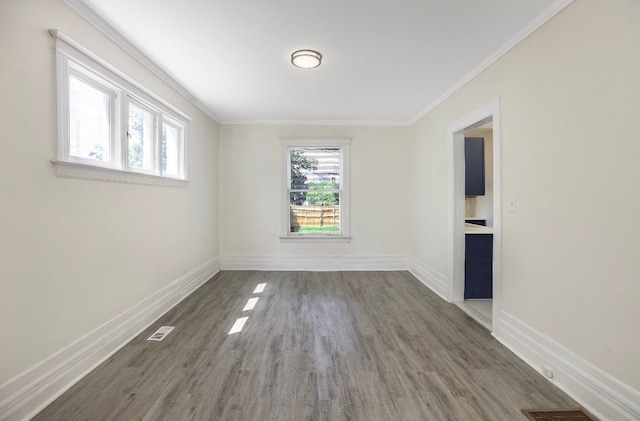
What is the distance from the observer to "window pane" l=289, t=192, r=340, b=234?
553 centimetres

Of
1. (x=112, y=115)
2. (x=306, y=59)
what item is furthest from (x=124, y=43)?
(x=306, y=59)

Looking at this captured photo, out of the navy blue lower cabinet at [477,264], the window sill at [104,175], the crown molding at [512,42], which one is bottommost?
the navy blue lower cabinet at [477,264]

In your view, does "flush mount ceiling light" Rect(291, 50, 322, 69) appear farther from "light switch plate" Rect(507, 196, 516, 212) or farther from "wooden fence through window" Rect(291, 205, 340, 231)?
"wooden fence through window" Rect(291, 205, 340, 231)

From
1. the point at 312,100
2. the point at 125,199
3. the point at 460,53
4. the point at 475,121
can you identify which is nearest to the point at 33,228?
the point at 125,199

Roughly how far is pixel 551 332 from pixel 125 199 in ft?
11.9

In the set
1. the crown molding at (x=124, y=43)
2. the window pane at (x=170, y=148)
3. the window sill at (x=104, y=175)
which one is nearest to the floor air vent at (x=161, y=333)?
the window sill at (x=104, y=175)

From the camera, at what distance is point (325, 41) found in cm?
268

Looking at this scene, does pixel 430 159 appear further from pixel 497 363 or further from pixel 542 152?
pixel 497 363

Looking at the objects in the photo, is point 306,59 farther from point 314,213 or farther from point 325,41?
point 314,213

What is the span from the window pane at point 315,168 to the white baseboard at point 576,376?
3.55 m

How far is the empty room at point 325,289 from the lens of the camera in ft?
5.78

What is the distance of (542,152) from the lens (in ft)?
7.49

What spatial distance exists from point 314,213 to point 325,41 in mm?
3269

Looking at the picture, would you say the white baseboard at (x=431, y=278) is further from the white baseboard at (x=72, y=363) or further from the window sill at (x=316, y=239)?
the white baseboard at (x=72, y=363)
